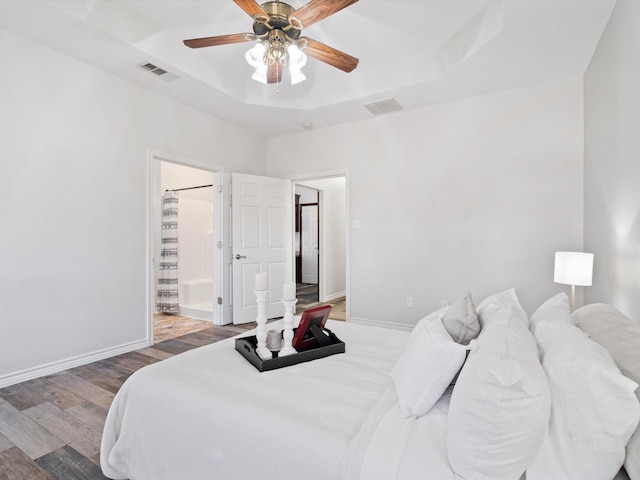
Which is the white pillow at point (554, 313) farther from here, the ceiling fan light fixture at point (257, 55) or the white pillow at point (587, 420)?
the ceiling fan light fixture at point (257, 55)

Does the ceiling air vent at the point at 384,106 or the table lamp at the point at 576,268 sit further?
the ceiling air vent at the point at 384,106

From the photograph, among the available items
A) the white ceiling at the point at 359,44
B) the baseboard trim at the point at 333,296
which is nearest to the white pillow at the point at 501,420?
the white ceiling at the point at 359,44

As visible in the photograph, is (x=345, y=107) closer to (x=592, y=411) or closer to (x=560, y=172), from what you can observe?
(x=560, y=172)

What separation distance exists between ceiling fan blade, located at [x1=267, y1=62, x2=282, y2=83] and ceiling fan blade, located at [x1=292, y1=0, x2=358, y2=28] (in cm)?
37

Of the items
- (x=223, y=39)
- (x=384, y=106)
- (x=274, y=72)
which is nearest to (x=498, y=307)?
(x=274, y=72)

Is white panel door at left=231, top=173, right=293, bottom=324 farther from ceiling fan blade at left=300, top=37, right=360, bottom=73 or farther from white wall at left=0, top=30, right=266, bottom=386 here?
ceiling fan blade at left=300, top=37, right=360, bottom=73

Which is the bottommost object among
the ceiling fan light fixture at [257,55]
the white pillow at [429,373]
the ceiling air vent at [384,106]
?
the white pillow at [429,373]

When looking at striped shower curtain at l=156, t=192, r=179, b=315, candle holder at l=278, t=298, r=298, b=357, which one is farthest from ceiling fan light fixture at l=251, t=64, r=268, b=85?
striped shower curtain at l=156, t=192, r=179, b=315

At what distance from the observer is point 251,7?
1.97m

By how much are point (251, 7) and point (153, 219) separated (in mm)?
3030

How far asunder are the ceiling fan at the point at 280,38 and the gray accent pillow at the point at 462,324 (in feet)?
5.51

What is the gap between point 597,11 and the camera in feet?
7.68

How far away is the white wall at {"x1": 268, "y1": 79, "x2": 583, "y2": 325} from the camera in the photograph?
3.44m

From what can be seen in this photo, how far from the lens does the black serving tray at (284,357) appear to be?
158 centimetres
